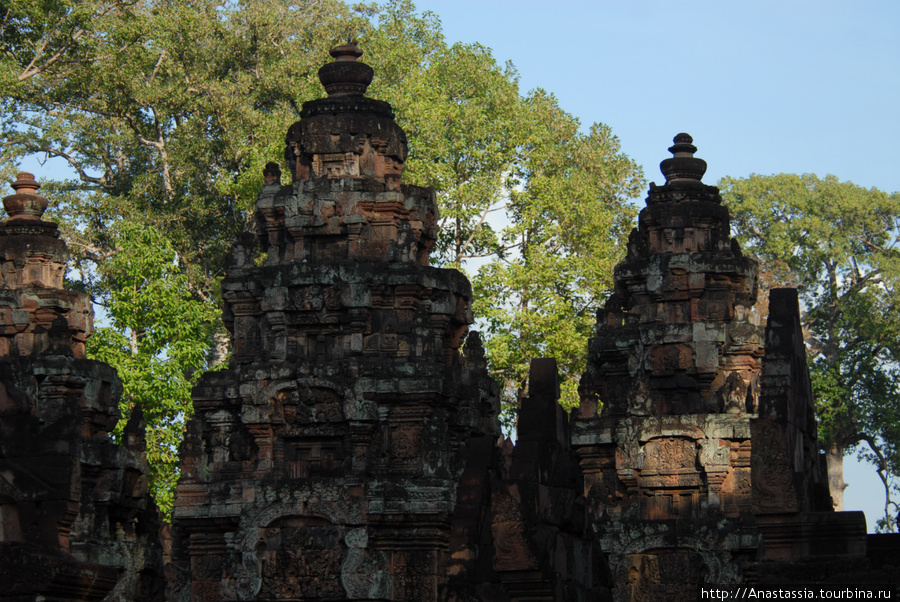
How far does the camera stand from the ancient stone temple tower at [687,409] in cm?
1905

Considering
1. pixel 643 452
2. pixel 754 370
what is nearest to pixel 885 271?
pixel 754 370

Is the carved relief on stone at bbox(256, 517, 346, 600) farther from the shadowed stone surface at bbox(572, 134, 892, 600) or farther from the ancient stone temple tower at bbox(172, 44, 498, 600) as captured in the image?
the shadowed stone surface at bbox(572, 134, 892, 600)

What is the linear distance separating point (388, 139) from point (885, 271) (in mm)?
27674

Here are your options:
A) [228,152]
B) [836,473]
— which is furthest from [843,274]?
[228,152]

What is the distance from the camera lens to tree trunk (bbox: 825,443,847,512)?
46.9 metres

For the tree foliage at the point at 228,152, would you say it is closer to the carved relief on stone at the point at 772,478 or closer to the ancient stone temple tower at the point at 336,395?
the ancient stone temple tower at the point at 336,395

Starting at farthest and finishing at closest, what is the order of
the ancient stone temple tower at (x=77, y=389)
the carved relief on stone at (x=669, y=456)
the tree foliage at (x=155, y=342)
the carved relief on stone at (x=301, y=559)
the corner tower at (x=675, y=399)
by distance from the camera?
1. the tree foliage at (x=155, y=342)
2. the carved relief on stone at (x=301, y=559)
3. the ancient stone temple tower at (x=77, y=389)
4. the carved relief on stone at (x=669, y=456)
5. the corner tower at (x=675, y=399)

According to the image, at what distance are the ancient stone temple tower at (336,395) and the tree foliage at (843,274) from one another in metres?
23.5

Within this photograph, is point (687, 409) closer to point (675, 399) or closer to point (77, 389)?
point (675, 399)

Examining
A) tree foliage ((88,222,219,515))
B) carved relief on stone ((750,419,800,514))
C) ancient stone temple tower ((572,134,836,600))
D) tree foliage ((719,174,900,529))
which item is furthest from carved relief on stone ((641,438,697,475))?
tree foliage ((719,174,900,529))

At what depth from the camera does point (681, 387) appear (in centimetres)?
2500

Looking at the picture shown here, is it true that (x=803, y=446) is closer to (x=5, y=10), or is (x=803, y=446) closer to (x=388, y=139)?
(x=388, y=139)

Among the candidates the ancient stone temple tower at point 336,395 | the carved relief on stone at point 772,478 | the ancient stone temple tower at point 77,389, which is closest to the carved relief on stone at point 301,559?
the ancient stone temple tower at point 336,395

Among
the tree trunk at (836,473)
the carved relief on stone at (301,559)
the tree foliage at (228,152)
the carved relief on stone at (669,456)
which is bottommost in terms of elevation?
the carved relief on stone at (301,559)
